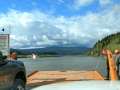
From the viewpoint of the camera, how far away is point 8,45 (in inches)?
490

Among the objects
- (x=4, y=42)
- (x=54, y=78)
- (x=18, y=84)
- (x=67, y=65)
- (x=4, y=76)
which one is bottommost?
(x=67, y=65)

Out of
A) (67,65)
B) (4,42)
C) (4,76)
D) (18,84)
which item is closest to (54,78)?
(4,42)

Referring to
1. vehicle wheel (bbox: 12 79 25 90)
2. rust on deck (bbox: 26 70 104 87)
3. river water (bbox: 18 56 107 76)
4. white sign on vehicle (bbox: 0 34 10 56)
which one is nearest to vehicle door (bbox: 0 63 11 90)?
vehicle wheel (bbox: 12 79 25 90)

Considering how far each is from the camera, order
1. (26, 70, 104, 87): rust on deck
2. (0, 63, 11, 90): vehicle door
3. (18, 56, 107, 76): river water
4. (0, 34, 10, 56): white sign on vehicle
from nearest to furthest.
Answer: (0, 63, 11, 90): vehicle door < (26, 70, 104, 87): rust on deck < (0, 34, 10, 56): white sign on vehicle < (18, 56, 107, 76): river water

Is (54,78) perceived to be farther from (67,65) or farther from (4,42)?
(67,65)

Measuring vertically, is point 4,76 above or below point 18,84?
above

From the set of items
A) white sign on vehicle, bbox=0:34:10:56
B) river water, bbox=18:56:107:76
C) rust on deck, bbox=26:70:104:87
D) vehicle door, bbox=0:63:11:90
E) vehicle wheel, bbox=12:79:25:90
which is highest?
white sign on vehicle, bbox=0:34:10:56

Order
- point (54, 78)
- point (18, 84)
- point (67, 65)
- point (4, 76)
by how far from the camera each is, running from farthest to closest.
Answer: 1. point (67, 65)
2. point (54, 78)
3. point (18, 84)
4. point (4, 76)

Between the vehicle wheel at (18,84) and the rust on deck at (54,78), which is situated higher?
the vehicle wheel at (18,84)

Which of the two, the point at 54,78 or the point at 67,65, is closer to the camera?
the point at 54,78

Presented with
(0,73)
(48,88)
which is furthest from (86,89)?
(0,73)

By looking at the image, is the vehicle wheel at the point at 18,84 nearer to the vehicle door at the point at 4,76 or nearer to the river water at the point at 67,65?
the vehicle door at the point at 4,76

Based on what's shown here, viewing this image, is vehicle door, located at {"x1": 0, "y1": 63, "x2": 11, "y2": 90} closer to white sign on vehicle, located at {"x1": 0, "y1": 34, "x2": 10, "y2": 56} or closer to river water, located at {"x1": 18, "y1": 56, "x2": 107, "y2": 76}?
white sign on vehicle, located at {"x1": 0, "y1": 34, "x2": 10, "y2": 56}

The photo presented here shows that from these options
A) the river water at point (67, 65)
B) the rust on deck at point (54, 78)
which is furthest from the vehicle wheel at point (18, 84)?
the river water at point (67, 65)
